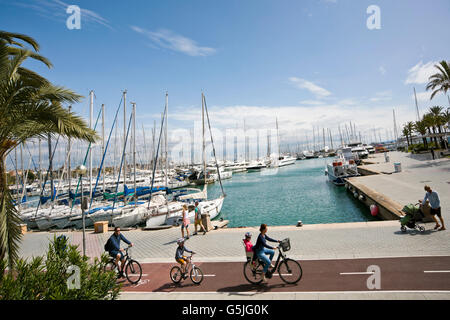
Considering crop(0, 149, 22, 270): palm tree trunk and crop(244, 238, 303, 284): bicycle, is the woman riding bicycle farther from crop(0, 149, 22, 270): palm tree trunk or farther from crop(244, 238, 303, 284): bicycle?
crop(0, 149, 22, 270): palm tree trunk

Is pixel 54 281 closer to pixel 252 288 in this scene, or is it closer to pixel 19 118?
pixel 19 118

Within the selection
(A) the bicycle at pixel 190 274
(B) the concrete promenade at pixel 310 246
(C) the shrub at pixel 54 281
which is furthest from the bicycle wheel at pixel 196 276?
(C) the shrub at pixel 54 281

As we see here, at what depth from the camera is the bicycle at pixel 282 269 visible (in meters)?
7.31

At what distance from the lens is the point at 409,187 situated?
21203mm

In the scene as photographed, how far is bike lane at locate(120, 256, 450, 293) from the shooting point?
21.8ft

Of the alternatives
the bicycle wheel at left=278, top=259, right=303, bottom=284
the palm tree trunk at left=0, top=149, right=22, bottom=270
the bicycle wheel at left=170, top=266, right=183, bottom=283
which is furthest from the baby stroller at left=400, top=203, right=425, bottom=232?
the palm tree trunk at left=0, top=149, right=22, bottom=270

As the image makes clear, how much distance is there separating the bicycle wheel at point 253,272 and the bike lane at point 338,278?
176 mm

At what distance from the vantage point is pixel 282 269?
24.5 feet

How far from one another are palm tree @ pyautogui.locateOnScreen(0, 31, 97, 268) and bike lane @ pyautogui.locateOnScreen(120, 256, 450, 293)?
3917mm

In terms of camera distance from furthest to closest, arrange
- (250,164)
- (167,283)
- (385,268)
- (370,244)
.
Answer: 1. (250,164)
2. (370,244)
3. (167,283)
4. (385,268)

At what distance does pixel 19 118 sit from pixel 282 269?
799cm
